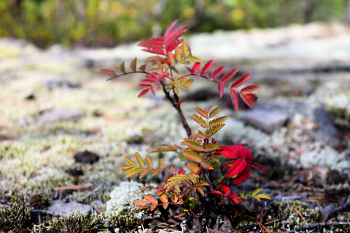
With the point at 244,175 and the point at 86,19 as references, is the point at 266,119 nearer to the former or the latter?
the point at 244,175

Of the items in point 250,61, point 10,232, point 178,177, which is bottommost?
point 10,232

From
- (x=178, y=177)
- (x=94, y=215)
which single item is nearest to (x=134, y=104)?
(x=94, y=215)

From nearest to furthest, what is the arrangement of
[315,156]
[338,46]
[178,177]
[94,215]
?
1. [178,177]
2. [94,215]
3. [315,156]
4. [338,46]

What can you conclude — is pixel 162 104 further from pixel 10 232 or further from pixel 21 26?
pixel 21 26

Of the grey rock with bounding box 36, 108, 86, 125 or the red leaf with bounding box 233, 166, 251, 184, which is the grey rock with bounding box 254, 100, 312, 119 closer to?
the red leaf with bounding box 233, 166, 251, 184

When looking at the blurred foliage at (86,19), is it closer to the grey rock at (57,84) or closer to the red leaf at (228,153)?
the grey rock at (57,84)

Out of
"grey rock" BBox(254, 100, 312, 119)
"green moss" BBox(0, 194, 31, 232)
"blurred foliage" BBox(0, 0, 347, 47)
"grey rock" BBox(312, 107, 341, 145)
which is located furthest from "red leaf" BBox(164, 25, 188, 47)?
"blurred foliage" BBox(0, 0, 347, 47)
